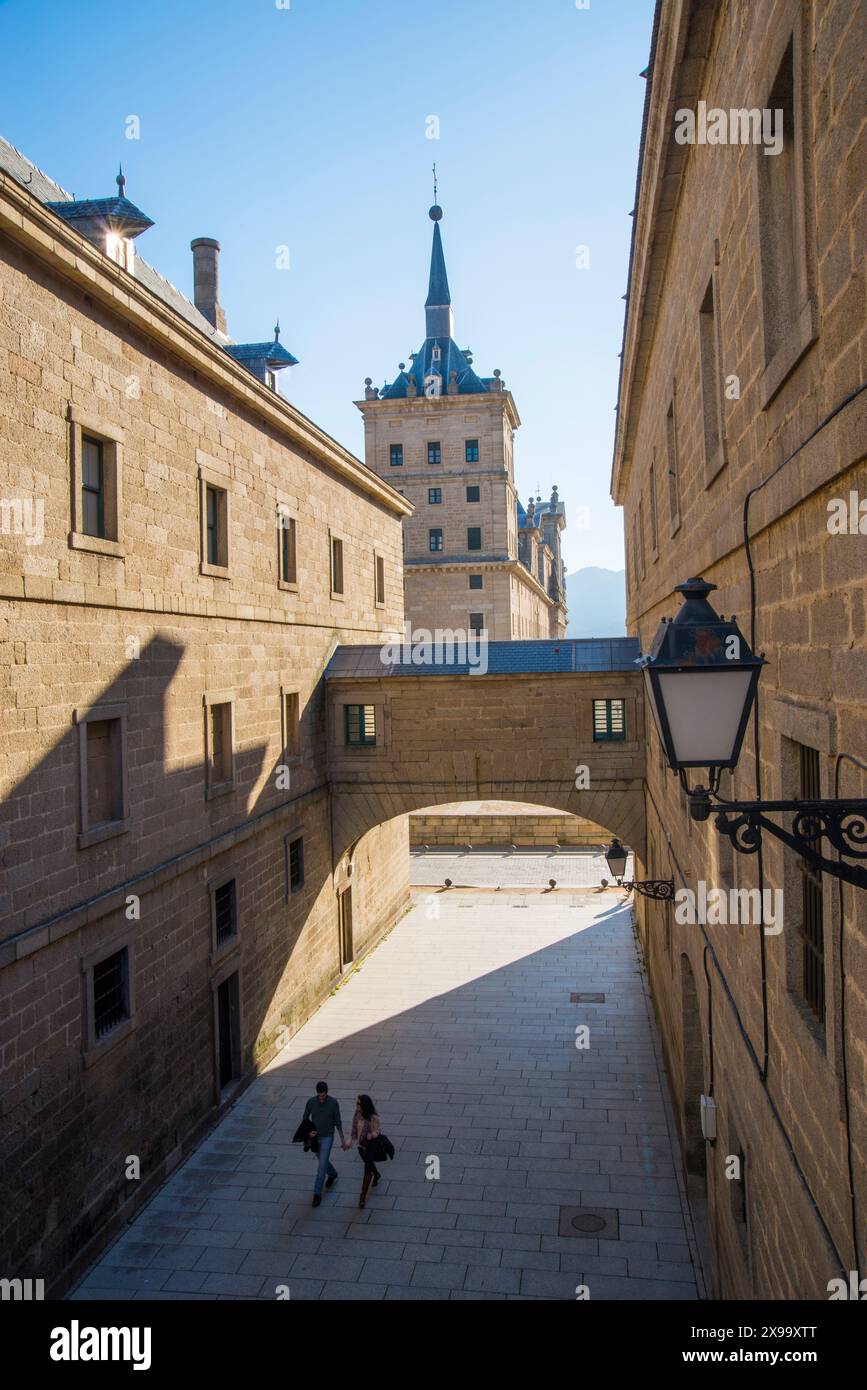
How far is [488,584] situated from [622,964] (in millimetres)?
32919

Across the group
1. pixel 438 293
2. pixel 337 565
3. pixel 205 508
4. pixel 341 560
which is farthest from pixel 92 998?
pixel 438 293

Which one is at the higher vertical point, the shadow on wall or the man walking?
the shadow on wall

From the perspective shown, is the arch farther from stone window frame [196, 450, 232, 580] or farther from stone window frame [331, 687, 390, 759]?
stone window frame [331, 687, 390, 759]

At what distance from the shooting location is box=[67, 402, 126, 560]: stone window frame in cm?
1066

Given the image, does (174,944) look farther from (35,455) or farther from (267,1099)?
(35,455)

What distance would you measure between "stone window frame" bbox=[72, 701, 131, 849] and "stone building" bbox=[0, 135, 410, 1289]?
3 centimetres

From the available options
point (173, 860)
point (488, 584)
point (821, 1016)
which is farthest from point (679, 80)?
point (488, 584)

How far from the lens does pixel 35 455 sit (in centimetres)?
999

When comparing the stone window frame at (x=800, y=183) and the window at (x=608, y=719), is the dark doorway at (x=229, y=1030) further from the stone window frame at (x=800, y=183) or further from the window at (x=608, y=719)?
the stone window frame at (x=800, y=183)

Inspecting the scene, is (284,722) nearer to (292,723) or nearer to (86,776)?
(292,723)

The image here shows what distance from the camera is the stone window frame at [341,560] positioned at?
67.4ft

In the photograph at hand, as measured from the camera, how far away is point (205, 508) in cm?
1427

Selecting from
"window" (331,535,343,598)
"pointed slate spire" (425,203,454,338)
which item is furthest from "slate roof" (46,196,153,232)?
"pointed slate spire" (425,203,454,338)
